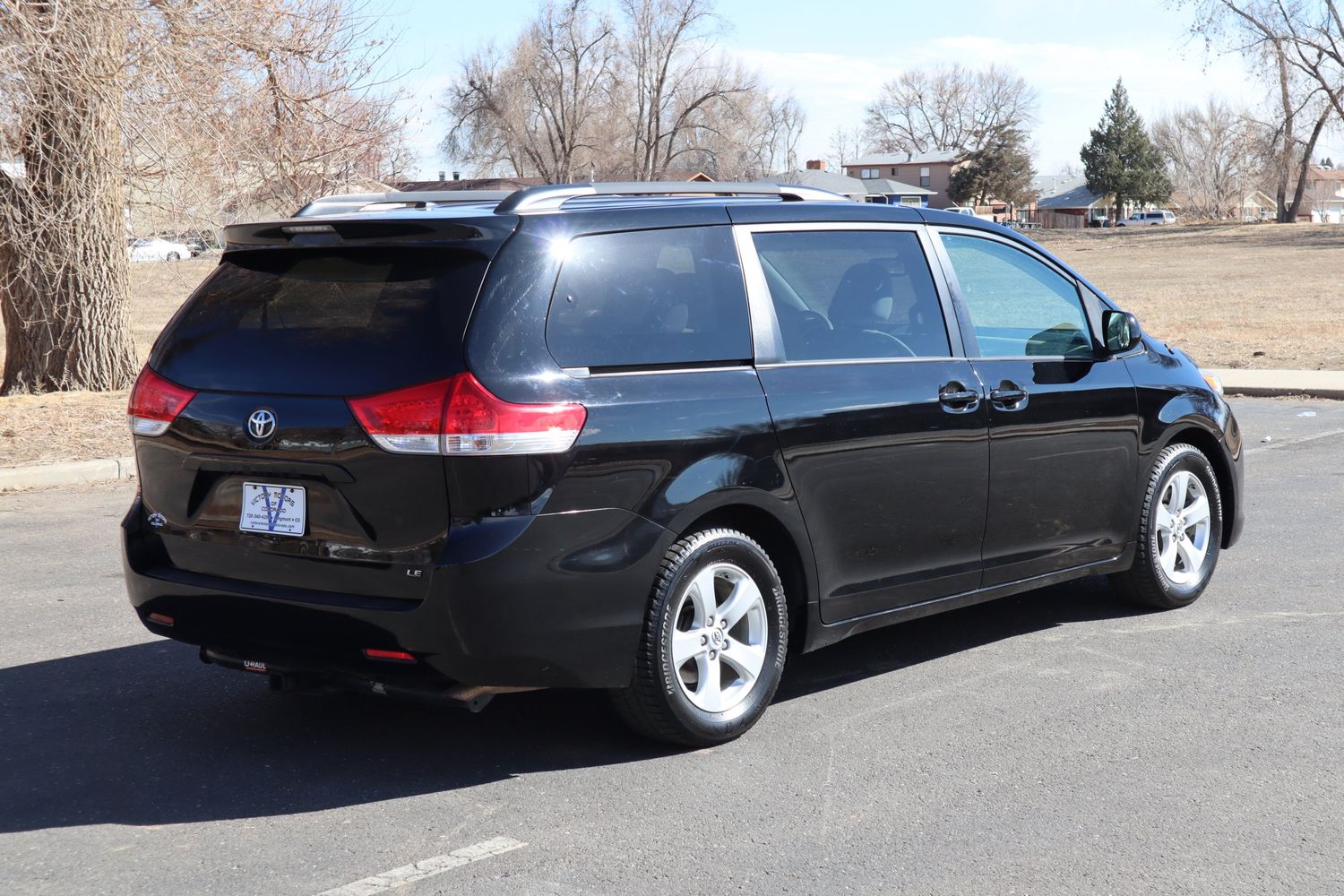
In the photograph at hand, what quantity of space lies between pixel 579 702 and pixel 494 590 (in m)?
1.27

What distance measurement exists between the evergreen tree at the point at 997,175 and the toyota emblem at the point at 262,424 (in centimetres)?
11455

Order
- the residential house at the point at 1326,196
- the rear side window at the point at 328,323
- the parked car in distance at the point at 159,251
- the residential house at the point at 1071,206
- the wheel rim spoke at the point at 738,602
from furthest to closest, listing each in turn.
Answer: the residential house at the point at 1326,196, the residential house at the point at 1071,206, the parked car in distance at the point at 159,251, the wheel rim spoke at the point at 738,602, the rear side window at the point at 328,323

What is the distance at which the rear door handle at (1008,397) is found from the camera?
18.0ft

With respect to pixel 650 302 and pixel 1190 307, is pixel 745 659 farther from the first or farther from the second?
pixel 1190 307

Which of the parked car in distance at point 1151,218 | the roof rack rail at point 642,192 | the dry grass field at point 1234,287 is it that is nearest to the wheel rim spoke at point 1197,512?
the roof rack rail at point 642,192

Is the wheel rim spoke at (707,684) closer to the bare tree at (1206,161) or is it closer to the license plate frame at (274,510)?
the license plate frame at (274,510)

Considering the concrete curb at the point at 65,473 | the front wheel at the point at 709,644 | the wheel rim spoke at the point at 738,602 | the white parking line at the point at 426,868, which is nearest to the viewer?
the white parking line at the point at 426,868

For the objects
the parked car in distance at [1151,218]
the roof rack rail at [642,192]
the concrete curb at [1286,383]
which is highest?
the parked car in distance at [1151,218]

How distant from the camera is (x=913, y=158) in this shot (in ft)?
473

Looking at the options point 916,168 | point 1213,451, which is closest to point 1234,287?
point 1213,451

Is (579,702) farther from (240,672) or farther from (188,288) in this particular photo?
(188,288)

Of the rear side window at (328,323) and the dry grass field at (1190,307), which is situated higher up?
the rear side window at (328,323)

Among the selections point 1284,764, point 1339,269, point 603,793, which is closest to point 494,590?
point 603,793

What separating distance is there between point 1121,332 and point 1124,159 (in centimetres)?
11721
